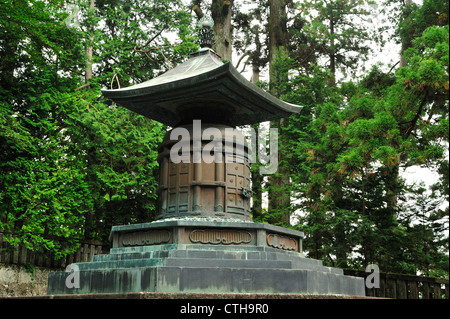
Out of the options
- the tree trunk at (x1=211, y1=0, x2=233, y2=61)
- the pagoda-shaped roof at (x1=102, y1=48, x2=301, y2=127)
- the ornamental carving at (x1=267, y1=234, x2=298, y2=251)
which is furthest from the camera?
the tree trunk at (x1=211, y1=0, x2=233, y2=61)

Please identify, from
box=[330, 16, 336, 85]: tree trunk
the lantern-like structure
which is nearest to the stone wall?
the lantern-like structure

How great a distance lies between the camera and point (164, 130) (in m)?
14.2

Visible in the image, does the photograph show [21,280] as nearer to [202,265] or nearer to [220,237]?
[220,237]

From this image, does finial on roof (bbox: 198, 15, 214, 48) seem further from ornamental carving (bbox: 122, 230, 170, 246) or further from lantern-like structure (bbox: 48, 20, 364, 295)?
ornamental carving (bbox: 122, 230, 170, 246)

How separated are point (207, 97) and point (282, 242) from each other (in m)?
2.83

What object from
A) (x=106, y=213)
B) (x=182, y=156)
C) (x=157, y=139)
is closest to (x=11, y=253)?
(x=106, y=213)

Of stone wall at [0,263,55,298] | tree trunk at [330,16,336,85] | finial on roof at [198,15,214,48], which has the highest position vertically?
tree trunk at [330,16,336,85]

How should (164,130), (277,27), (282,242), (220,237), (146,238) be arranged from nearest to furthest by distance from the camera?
1. (220,237)
2. (146,238)
3. (282,242)
4. (164,130)
5. (277,27)

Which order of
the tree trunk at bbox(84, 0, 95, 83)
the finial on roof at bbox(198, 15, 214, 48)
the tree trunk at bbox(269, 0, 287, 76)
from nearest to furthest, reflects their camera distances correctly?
the finial on roof at bbox(198, 15, 214, 48) → the tree trunk at bbox(84, 0, 95, 83) → the tree trunk at bbox(269, 0, 287, 76)

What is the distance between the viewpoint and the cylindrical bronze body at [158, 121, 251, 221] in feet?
26.8

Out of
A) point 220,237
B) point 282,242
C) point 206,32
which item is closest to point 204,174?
point 220,237

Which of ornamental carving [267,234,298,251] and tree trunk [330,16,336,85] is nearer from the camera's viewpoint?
ornamental carving [267,234,298,251]

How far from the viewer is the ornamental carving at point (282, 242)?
769 cm
